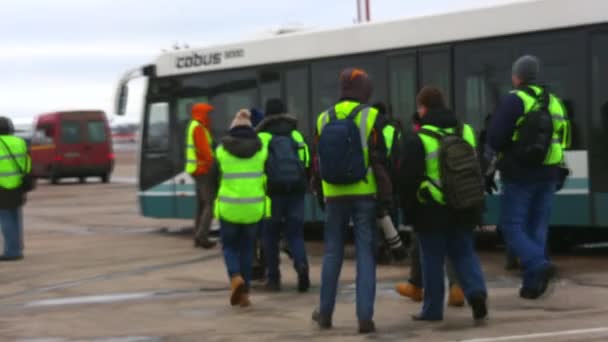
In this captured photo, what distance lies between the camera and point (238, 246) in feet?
38.2

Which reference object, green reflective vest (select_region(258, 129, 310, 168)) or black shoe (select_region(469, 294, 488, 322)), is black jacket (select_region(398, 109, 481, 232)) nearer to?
black shoe (select_region(469, 294, 488, 322))

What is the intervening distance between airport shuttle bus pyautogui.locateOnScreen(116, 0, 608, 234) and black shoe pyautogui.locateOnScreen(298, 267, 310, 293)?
3.55 meters

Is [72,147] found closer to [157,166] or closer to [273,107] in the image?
[157,166]

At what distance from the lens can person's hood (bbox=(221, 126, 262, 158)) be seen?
37.6 ft

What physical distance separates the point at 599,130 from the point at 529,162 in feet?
11.5

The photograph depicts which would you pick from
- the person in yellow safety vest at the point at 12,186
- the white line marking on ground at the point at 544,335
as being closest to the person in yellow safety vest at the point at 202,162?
the person in yellow safety vest at the point at 12,186

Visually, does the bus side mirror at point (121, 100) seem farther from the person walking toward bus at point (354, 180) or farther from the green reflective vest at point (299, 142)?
the person walking toward bus at point (354, 180)

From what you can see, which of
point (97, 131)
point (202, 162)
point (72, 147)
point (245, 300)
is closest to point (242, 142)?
point (245, 300)

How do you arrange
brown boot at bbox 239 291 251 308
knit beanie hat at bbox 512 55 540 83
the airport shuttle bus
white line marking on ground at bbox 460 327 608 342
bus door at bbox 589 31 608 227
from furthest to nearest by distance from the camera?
the airport shuttle bus < bus door at bbox 589 31 608 227 < brown boot at bbox 239 291 251 308 < knit beanie hat at bbox 512 55 540 83 < white line marking on ground at bbox 460 327 608 342

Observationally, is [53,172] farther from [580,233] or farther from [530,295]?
[530,295]

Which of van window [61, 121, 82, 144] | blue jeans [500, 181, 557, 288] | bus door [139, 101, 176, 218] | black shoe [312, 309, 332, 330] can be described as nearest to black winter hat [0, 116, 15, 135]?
bus door [139, 101, 176, 218]

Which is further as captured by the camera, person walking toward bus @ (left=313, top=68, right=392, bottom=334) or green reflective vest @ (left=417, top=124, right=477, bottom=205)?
green reflective vest @ (left=417, top=124, right=477, bottom=205)

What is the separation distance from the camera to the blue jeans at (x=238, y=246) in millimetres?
11469

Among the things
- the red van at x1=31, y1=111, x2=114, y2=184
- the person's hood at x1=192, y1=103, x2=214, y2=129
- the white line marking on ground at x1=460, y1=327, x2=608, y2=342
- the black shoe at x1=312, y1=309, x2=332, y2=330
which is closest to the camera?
the white line marking on ground at x1=460, y1=327, x2=608, y2=342
